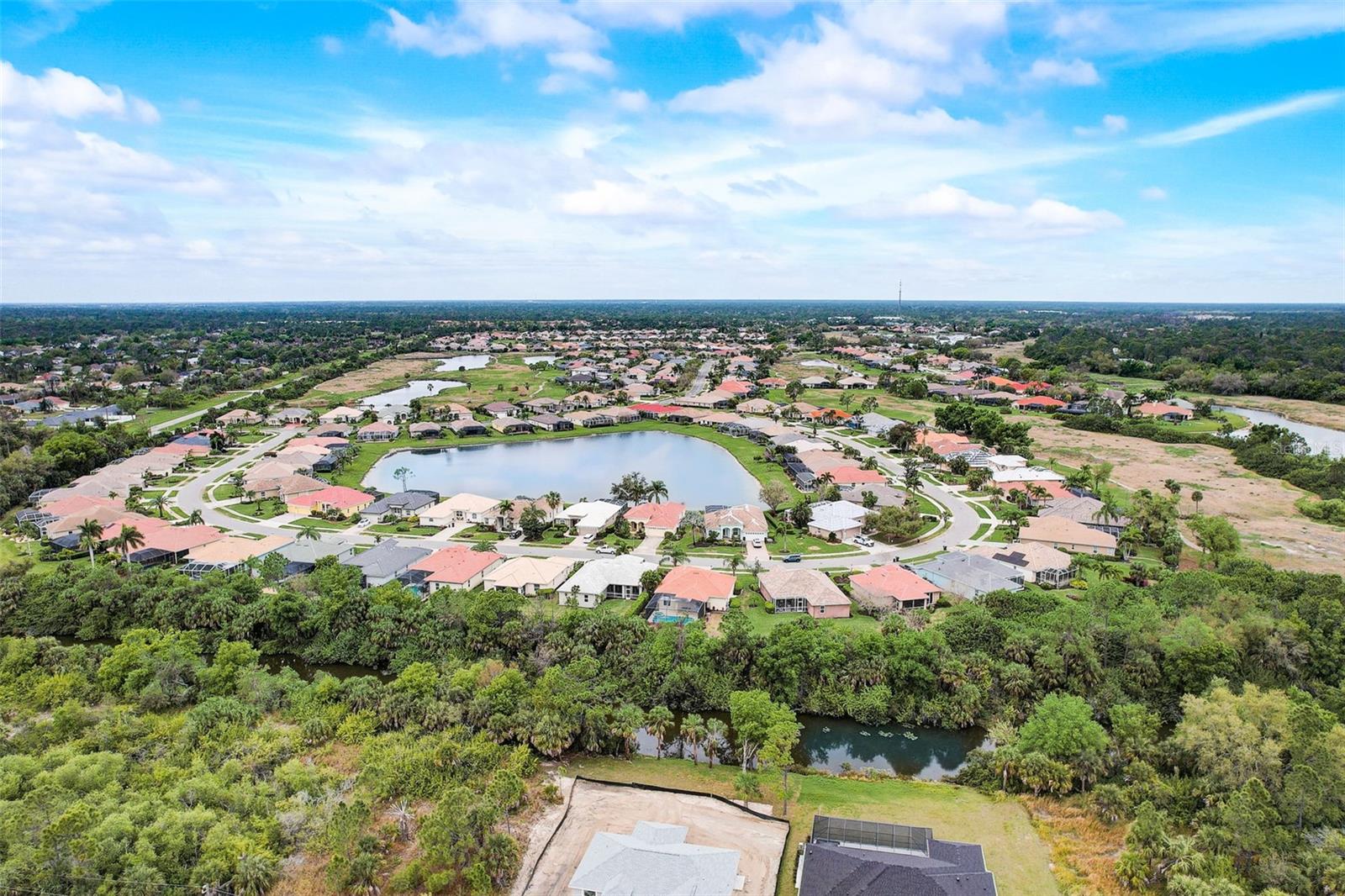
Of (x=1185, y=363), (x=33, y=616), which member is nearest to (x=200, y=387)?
(x=33, y=616)

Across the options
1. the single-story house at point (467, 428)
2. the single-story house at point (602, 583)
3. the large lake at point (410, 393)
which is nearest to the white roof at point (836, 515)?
the single-story house at point (602, 583)

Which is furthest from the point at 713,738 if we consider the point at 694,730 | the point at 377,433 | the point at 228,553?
the point at 377,433

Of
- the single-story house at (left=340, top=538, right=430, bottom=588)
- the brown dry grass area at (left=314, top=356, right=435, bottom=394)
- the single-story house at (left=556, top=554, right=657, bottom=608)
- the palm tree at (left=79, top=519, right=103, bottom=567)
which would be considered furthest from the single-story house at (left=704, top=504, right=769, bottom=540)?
the brown dry grass area at (left=314, top=356, right=435, bottom=394)

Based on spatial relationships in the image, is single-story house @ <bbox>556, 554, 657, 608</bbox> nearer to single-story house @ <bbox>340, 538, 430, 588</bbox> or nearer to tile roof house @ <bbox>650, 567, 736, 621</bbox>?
tile roof house @ <bbox>650, 567, 736, 621</bbox>

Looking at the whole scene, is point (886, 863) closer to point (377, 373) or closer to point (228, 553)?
point (228, 553)

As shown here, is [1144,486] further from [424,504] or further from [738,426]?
[424,504]

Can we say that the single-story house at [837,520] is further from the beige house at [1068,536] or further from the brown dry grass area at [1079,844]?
the brown dry grass area at [1079,844]
